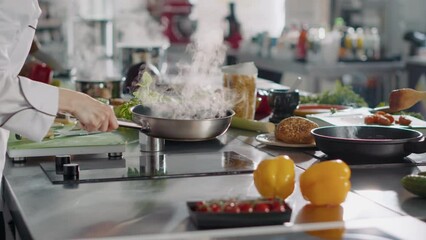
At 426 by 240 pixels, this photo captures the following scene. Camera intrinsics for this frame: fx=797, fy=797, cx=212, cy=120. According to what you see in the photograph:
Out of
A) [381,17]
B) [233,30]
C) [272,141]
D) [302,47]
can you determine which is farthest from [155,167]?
[381,17]

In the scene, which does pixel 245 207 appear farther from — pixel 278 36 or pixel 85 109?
pixel 278 36

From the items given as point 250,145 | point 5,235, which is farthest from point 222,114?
point 5,235

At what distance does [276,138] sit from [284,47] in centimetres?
446

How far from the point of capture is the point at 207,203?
1.57 m

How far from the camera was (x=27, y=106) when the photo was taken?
6.04ft

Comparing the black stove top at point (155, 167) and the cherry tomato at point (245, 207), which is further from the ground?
the cherry tomato at point (245, 207)

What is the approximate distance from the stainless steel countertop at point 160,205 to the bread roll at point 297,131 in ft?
0.63

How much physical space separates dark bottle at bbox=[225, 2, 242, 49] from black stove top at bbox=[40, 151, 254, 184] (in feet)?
18.0

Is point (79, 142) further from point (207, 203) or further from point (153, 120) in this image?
point (207, 203)

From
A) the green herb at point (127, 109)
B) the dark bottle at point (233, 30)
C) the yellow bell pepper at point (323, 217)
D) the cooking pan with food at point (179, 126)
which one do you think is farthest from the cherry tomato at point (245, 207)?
the dark bottle at point (233, 30)

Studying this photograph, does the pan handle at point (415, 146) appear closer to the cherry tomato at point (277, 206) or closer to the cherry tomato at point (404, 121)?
the cherry tomato at point (404, 121)

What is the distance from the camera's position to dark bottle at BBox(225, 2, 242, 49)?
7.80m

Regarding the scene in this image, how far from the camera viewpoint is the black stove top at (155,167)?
2.03 m

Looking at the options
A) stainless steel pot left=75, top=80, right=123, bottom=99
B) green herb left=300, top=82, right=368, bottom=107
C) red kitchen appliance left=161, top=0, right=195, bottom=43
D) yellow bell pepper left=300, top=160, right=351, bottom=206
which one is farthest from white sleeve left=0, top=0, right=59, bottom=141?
red kitchen appliance left=161, top=0, right=195, bottom=43
